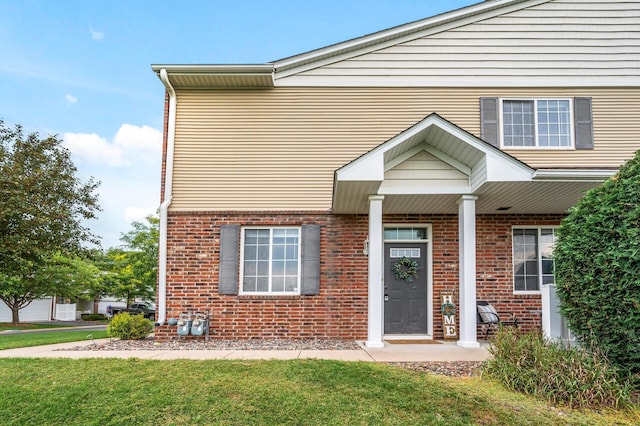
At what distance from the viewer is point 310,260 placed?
854 centimetres

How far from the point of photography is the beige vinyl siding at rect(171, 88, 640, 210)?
882 cm

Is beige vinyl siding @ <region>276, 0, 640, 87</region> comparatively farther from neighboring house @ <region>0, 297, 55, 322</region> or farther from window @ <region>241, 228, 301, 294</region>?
neighboring house @ <region>0, 297, 55, 322</region>

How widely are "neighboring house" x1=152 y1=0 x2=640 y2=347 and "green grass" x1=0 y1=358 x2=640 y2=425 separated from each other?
3317mm

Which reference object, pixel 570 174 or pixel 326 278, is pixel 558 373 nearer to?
pixel 570 174

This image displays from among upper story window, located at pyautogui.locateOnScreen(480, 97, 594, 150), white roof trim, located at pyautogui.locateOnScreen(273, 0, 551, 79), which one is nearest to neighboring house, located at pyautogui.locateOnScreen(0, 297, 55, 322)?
white roof trim, located at pyautogui.locateOnScreen(273, 0, 551, 79)

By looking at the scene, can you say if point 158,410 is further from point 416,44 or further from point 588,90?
point 588,90

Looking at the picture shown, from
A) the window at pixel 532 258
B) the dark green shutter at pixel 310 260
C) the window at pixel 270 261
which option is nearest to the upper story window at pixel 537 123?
the window at pixel 532 258

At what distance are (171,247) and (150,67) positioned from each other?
3759 mm

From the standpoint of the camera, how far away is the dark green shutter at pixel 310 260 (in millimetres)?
8484

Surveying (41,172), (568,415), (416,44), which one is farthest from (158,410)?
(41,172)

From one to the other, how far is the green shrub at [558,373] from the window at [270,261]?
14.6 ft

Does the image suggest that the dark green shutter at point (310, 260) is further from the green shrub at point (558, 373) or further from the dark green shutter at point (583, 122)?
the dark green shutter at point (583, 122)

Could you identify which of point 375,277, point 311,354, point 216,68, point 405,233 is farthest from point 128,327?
point 405,233

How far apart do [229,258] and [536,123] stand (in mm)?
7013
